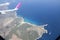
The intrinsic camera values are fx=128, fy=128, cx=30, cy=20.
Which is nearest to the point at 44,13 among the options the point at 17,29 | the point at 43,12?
the point at 43,12

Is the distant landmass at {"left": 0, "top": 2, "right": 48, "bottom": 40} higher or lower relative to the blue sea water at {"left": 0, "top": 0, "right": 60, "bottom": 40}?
lower

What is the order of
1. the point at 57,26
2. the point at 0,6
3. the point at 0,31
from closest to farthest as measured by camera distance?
the point at 57,26 → the point at 0,31 → the point at 0,6

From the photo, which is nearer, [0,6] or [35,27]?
[35,27]

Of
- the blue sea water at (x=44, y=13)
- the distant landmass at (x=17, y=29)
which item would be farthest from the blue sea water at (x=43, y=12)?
the distant landmass at (x=17, y=29)

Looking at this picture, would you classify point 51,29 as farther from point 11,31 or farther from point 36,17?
point 11,31

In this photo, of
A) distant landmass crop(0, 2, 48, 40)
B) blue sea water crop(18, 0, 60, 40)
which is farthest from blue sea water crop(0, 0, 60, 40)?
distant landmass crop(0, 2, 48, 40)

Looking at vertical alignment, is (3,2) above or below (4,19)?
above

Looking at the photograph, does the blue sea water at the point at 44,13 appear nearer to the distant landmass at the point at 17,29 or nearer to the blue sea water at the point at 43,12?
the blue sea water at the point at 43,12

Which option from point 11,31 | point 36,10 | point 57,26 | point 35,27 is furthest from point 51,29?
point 11,31

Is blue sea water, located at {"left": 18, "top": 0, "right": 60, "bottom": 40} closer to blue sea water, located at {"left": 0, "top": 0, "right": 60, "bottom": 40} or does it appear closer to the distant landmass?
blue sea water, located at {"left": 0, "top": 0, "right": 60, "bottom": 40}
